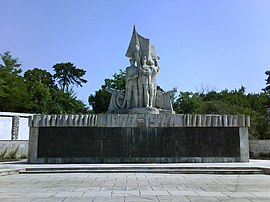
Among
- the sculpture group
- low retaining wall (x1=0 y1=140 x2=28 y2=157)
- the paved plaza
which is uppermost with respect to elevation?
the sculpture group

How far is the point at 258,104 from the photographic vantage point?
47.9 metres

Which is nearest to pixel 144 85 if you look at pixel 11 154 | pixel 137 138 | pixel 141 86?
pixel 141 86

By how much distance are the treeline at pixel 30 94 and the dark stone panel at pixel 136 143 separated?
72.2 ft

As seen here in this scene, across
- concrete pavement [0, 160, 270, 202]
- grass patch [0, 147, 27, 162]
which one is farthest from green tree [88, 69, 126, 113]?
concrete pavement [0, 160, 270, 202]

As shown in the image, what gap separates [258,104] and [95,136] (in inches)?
1465

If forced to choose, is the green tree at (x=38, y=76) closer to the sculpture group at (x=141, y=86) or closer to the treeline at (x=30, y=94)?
the treeline at (x=30, y=94)

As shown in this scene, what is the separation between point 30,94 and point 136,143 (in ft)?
95.2

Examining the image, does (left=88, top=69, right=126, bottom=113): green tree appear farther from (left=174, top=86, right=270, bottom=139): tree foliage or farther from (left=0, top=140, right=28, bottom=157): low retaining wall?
(left=0, top=140, right=28, bottom=157): low retaining wall

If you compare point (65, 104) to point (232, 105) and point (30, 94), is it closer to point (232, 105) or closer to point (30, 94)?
point (30, 94)

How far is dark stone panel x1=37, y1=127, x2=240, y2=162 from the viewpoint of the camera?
17234 millimetres

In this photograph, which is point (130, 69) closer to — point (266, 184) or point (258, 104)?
point (266, 184)

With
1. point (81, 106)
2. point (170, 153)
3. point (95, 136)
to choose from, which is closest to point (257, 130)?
point (170, 153)

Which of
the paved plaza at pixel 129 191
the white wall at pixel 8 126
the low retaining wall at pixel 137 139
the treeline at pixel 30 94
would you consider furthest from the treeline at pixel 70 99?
the paved plaza at pixel 129 191

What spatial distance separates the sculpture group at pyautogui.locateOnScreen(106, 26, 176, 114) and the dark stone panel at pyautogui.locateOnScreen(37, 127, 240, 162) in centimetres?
221
